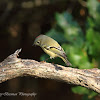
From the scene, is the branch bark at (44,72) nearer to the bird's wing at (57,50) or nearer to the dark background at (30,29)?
the bird's wing at (57,50)

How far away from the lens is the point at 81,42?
4.77 metres

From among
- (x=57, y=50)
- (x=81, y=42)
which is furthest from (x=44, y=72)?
(x=81, y=42)

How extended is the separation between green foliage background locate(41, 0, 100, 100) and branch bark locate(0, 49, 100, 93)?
787 mm

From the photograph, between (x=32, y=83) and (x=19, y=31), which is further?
(x=19, y=31)

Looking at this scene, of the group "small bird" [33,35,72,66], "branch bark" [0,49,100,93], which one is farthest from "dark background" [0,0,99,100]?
"branch bark" [0,49,100,93]

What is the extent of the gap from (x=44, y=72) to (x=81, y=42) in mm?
2136

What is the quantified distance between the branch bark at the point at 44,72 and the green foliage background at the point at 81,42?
2.58 feet

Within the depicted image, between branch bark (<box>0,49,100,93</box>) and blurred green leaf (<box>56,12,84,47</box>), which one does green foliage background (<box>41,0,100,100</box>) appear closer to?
blurred green leaf (<box>56,12,84,47</box>)

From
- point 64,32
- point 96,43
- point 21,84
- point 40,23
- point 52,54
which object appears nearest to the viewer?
point 52,54

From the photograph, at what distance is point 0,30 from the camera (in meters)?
7.31

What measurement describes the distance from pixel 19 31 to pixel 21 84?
194 centimetres

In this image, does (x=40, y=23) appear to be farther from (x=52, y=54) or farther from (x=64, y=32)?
(x=52, y=54)

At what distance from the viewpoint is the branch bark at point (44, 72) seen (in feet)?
8.95

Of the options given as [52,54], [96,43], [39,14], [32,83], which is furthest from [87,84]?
[39,14]
